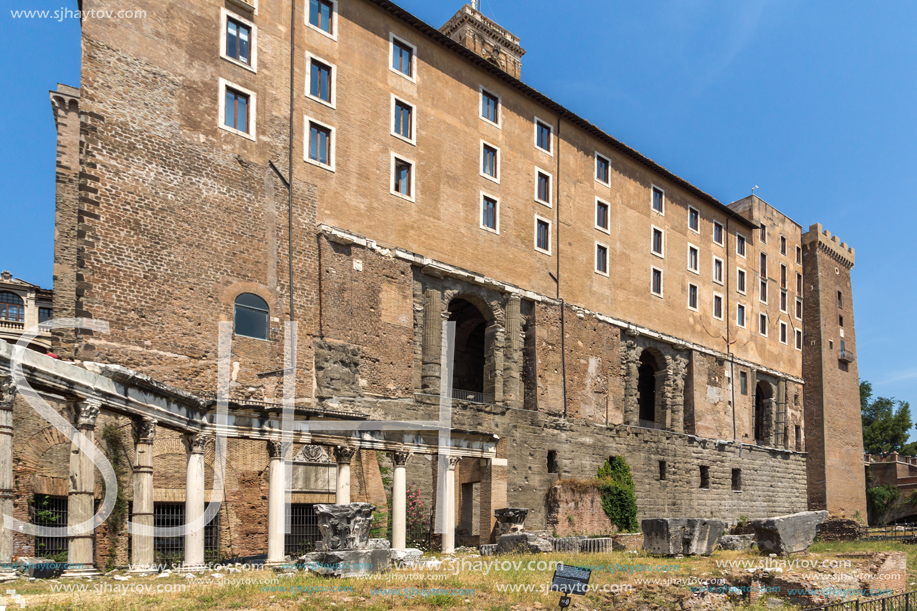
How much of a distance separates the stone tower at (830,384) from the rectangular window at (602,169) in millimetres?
19854

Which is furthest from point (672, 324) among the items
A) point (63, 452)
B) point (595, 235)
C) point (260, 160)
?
point (63, 452)

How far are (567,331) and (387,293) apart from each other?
28.3ft

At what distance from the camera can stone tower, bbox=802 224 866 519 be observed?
146 feet

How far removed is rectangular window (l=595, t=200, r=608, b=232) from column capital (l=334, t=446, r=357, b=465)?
16.8 meters

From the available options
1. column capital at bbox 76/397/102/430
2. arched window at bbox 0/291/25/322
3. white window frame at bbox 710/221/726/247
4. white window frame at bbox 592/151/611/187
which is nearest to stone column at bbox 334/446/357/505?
column capital at bbox 76/397/102/430

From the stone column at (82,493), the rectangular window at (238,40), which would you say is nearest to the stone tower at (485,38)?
the rectangular window at (238,40)

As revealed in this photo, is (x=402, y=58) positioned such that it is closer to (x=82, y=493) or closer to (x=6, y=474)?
(x=82, y=493)

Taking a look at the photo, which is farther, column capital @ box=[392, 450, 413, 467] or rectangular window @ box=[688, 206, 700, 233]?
rectangular window @ box=[688, 206, 700, 233]

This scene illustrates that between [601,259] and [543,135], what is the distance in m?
5.55

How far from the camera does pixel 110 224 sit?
1892 centimetres

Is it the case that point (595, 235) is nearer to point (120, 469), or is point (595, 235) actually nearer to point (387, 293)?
point (387, 293)

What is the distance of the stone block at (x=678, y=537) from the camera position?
60.2 feet

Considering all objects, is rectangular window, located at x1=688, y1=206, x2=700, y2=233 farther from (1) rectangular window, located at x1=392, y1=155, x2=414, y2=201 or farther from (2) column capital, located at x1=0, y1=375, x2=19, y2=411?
(2) column capital, located at x1=0, y1=375, x2=19, y2=411

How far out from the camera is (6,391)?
1359 centimetres
